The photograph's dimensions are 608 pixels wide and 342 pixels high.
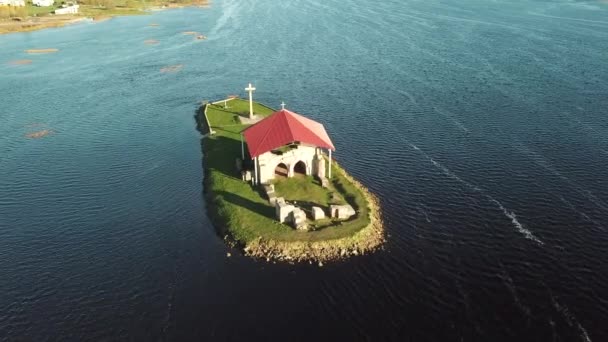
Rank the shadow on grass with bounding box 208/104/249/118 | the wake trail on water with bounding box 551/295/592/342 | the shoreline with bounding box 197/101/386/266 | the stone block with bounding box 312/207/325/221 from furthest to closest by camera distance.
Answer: the shadow on grass with bounding box 208/104/249/118 < the stone block with bounding box 312/207/325/221 < the shoreline with bounding box 197/101/386/266 < the wake trail on water with bounding box 551/295/592/342

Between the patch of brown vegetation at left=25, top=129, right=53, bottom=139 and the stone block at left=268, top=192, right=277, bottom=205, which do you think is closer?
the stone block at left=268, top=192, right=277, bottom=205

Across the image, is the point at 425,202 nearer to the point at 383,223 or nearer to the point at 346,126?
the point at 383,223

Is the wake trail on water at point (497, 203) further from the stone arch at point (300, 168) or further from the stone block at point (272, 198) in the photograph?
the stone block at point (272, 198)

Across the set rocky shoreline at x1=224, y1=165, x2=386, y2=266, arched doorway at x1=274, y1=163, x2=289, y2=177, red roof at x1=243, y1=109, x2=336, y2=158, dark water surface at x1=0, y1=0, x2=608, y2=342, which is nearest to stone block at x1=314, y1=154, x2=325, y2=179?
red roof at x1=243, y1=109, x2=336, y2=158

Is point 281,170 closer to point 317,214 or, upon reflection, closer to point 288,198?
point 288,198

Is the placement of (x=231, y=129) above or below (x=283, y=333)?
above

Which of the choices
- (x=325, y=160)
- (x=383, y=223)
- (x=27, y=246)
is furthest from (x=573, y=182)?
(x=27, y=246)

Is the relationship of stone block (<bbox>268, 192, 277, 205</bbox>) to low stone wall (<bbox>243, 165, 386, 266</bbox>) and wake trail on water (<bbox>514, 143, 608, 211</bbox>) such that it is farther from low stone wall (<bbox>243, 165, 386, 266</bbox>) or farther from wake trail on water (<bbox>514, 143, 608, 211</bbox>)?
wake trail on water (<bbox>514, 143, 608, 211</bbox>)
